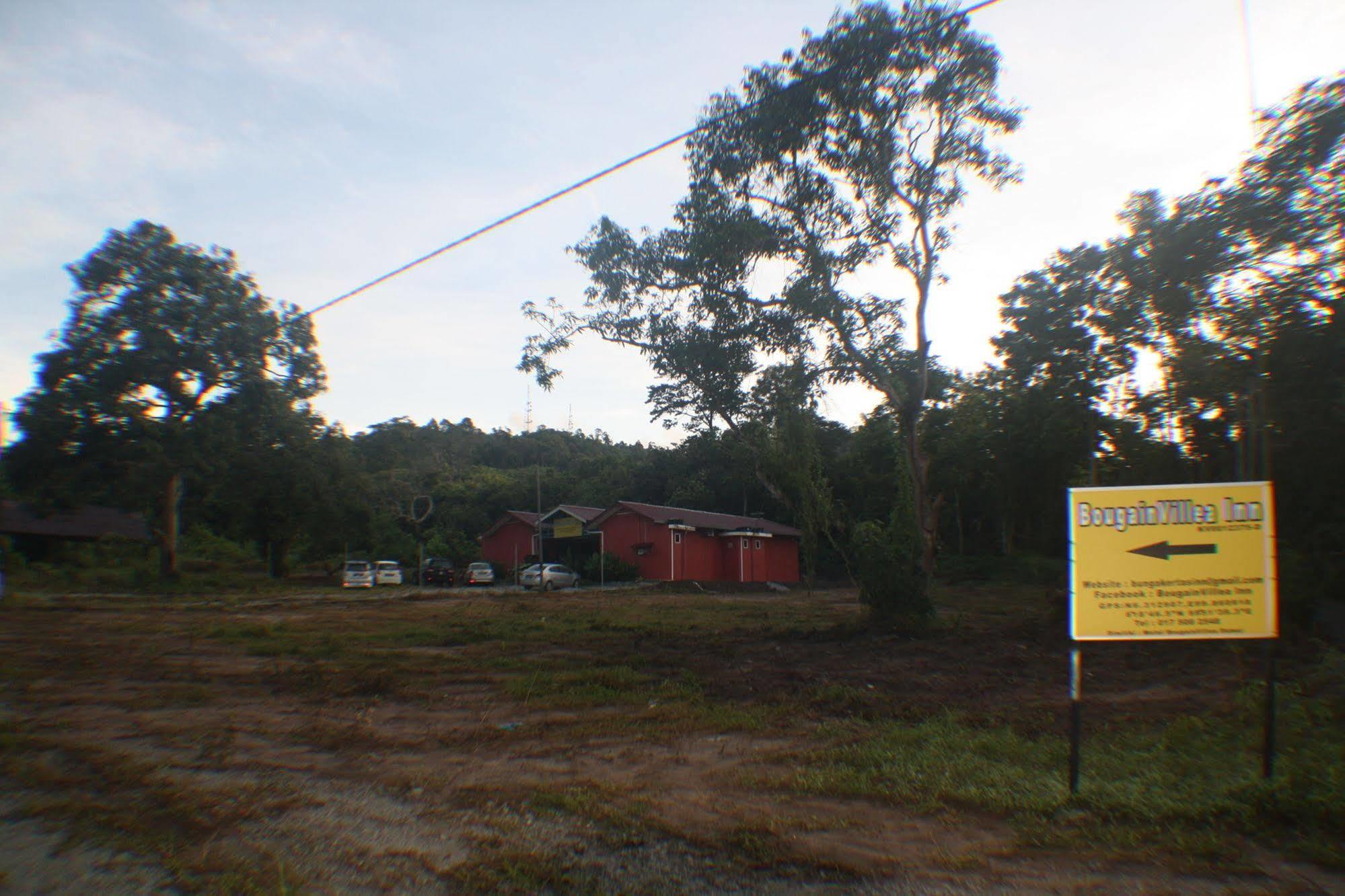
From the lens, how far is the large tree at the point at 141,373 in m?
30.0

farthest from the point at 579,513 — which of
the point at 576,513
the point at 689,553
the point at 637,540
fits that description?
the point at 689,553

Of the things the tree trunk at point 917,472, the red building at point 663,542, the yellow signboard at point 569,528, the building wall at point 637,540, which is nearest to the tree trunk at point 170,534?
the red building at point 663,542

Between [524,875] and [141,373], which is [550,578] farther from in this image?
[524,875]

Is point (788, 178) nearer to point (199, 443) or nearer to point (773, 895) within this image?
point (773, 895)

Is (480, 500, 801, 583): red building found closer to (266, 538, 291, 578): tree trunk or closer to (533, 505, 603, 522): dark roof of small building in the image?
(533, 505, 603, 522): dark roof of small building

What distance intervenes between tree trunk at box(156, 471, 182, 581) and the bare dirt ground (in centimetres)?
2131

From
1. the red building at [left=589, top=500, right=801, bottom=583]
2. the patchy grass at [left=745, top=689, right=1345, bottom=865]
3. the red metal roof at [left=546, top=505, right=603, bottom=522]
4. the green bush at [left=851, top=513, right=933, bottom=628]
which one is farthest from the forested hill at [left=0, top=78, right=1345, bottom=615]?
the red metal roof at [left=546, top=505, right=603, bottom=522]

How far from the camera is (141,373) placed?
102 ft

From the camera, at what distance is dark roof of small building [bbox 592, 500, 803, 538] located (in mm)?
38000

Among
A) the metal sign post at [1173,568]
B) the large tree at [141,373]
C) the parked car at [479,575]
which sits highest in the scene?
the large tree at [141,373]

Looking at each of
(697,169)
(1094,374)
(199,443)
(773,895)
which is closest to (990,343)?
(1094,374)

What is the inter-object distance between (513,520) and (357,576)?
12930 millimetres

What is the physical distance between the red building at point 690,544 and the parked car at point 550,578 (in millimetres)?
3297

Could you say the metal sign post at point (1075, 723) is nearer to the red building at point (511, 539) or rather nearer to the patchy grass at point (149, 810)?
the patchy grass at point (149, 810)
